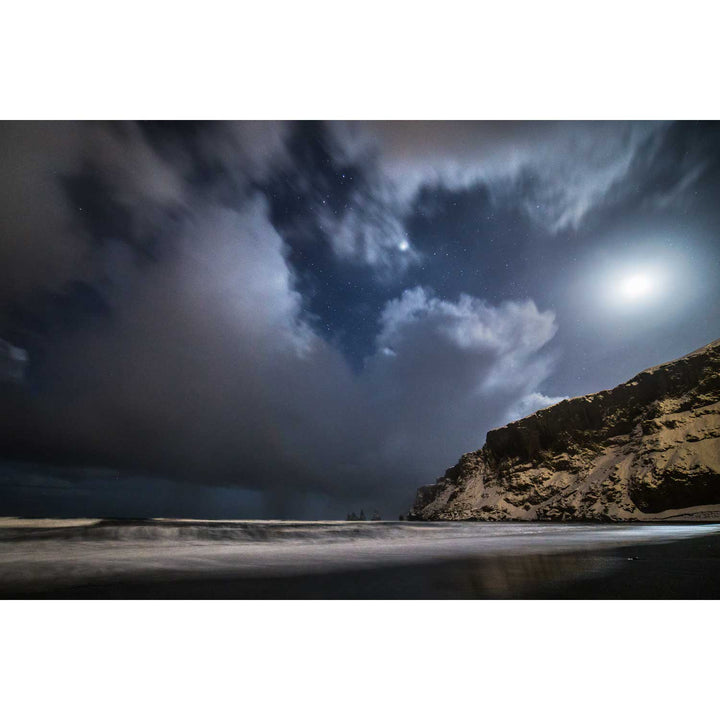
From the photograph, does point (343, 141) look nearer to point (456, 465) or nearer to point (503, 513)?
point (503, 513)

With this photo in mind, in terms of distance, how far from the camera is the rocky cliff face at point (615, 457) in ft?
140

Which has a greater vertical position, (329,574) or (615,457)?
(615,457)

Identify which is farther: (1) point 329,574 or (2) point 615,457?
(2) point 615,457

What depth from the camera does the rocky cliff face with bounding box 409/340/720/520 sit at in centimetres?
4259

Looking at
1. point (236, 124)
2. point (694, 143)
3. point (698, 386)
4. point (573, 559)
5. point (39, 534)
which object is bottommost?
point (573, 559)

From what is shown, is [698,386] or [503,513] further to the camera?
[503,513]

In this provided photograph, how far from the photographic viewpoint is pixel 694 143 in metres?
7.14

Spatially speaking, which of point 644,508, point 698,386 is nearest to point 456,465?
point 644,508

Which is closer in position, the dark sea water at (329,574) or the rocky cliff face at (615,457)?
the dark sea water at (329,574)

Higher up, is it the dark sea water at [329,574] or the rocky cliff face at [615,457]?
the rocky cliff face at [615,457]

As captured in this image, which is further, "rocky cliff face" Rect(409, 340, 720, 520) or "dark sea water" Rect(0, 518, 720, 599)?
"rocky cliff face" Rect(409, 340, 720, 520)

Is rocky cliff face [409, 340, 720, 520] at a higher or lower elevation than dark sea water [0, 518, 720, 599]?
higher

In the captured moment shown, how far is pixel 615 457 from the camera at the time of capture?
190 ft

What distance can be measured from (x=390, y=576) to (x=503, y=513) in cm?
7645
